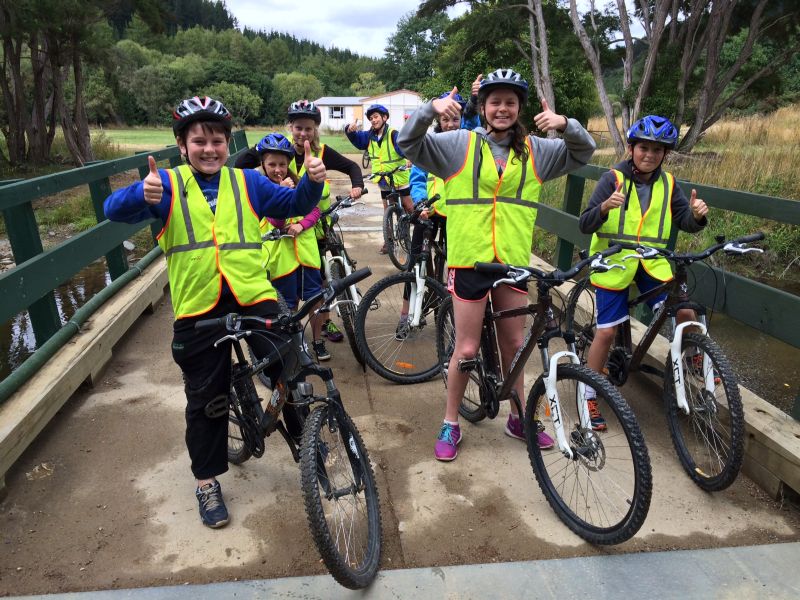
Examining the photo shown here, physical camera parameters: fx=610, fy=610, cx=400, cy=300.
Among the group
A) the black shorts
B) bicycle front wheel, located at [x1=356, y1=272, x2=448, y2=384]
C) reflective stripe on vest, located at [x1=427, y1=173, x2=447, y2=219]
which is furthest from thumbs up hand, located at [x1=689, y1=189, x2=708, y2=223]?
reflective stripe on vest, located at [x1=427, y1=173, x2=447, y2=219]

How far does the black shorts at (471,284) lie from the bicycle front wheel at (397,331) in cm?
110

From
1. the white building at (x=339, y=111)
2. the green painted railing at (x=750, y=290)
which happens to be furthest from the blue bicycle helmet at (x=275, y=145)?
the white building at (x=339, y=111)

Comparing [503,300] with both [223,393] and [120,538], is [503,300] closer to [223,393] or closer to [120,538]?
[223,393]

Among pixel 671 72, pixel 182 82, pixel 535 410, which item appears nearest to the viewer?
pixel 535 410

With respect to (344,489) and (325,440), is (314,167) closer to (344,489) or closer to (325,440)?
(325,440)

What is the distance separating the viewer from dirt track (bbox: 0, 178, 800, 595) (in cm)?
260

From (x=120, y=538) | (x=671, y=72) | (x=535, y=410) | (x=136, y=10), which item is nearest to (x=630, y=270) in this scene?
(x=535, y=410)

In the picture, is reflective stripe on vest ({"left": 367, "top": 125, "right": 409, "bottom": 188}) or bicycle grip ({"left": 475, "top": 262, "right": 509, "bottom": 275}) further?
reflective stripe on vest ({"left": 367, "top": 125, "right": 409, "bottom": 188})

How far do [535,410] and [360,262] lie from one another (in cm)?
489

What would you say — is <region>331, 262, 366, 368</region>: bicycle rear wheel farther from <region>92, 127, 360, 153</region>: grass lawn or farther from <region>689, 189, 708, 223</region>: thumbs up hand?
<region>92, 127, 360, 153</region>: grass lawn

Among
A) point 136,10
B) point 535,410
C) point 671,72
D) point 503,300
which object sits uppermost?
point 136,10

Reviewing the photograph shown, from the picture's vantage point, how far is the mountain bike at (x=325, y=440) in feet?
7.51

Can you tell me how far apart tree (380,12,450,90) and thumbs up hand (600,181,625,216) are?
324 ft

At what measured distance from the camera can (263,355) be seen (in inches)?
110
